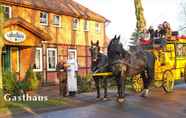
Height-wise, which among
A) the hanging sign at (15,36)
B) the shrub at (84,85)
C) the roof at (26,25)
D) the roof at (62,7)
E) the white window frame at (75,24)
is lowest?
the shrub at (84,85)

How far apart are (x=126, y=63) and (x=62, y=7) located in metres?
20.8

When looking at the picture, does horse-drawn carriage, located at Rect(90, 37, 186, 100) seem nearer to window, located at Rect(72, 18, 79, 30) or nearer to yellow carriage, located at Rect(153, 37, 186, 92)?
yellow carriage, located at Rect(153, 37, 186, 92)

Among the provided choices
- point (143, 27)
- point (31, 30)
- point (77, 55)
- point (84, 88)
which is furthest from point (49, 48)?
point (84, 88)

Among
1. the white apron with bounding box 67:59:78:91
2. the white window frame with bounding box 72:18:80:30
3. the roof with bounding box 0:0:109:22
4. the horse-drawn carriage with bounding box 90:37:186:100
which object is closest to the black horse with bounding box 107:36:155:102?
the horse-drawn carriage with bounding box 90:37:186:100

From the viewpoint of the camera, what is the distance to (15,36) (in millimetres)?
25828

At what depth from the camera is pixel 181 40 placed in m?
21.1

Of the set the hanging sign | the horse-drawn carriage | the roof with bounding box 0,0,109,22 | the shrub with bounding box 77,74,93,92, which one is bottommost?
the shrub with bounding box 77,74,93,92

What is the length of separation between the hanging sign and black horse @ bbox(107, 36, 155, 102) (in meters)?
9.58

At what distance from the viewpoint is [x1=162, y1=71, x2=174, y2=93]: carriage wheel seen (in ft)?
64.4

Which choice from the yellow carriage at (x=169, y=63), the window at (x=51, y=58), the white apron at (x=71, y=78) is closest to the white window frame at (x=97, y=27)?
the window at (x=51, y=58)

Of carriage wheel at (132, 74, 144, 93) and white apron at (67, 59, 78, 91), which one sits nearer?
white apron at (67, 59, 78, 91)

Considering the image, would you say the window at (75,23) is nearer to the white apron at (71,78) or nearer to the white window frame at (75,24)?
the white window frame at (75,24)

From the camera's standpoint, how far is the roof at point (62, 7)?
31.2 metres

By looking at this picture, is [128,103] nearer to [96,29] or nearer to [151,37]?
[151,37]
